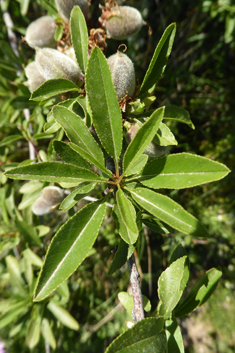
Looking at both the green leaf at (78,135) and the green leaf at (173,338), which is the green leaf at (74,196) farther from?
the green leaf at (173,338)

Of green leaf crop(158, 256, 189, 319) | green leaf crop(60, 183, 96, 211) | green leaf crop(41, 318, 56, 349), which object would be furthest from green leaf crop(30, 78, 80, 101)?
green leaf crop(41, 318, 56, 349)

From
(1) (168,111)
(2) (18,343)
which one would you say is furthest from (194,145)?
(2) (18,343)

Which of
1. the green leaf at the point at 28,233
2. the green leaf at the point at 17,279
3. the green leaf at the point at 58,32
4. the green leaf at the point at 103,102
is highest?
the green leaf at the point at 58,32

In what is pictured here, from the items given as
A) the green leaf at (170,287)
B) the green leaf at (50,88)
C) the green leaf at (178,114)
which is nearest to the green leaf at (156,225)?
the green leaf at (170,287)

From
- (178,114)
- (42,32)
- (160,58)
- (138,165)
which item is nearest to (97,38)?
(42,32)

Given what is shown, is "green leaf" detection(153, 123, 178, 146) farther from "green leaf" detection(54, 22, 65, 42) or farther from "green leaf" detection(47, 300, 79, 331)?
"green leaf" detection(47, 300, 79, 331)

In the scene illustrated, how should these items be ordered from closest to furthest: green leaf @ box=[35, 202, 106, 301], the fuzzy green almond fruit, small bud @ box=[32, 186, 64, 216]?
green leaf @ box=[35, 202, 106, 301] < the fuzzy green almond fruit < small bud @ box=[32, 186, 64, 216]
